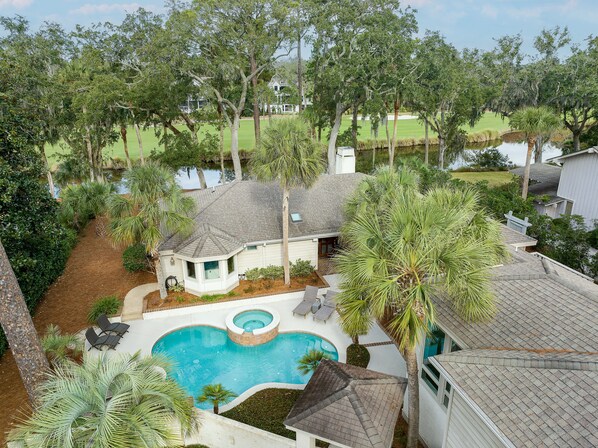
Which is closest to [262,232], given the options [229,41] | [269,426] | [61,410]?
[269,426]

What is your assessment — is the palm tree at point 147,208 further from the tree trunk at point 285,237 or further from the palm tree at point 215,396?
the palm tree at point 215,396

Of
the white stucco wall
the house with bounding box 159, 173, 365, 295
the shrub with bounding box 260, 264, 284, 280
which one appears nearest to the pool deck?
the house with bounding box 159, 173, 365, 295

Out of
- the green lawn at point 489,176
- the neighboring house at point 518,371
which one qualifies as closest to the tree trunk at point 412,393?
the neighboring house at point 518,371

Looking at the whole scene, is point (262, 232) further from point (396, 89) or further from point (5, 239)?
point (396, 89)

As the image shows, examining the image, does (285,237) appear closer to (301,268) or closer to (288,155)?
A: (301,268)

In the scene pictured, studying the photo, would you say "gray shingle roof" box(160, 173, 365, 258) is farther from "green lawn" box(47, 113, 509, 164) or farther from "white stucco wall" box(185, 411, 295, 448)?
"green lawn" box(47, 113, 509, 164)

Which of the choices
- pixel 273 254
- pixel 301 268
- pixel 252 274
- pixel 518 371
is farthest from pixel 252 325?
pixel 518 371
